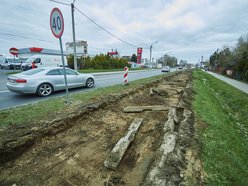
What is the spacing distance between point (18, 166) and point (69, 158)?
735mm

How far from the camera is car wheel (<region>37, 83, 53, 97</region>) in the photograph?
629 cm

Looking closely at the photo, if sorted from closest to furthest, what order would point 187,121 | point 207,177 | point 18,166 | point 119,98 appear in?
point 207,177
point 18,166
point 187,121
point 119,98

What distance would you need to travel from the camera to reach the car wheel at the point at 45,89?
629 cm

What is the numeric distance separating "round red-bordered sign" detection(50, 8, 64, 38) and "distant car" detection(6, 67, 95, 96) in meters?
3.00

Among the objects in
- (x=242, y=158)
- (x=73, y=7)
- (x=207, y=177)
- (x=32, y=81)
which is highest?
(x=73, y=7)

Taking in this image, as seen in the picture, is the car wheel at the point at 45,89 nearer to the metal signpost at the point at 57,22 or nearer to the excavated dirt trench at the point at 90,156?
the metal signpost at the point at 57,22

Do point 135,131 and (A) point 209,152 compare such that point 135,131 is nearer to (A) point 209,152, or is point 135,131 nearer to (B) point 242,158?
(A) point 209,152

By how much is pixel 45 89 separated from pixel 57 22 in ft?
11.8

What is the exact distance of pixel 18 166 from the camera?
2088 mm

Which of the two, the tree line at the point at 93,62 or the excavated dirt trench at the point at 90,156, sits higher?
the tree line at the point at 93,62

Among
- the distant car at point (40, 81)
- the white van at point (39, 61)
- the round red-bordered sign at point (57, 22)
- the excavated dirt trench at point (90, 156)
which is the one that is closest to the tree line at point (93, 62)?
the white van at point (39, 61)

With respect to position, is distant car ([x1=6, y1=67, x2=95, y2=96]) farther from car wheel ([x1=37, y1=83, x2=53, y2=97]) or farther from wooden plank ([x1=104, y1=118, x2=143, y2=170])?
wooden plank ([x1=104, y1=118, x2=143, y2=170])

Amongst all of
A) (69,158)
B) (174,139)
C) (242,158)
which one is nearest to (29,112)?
(69,158)

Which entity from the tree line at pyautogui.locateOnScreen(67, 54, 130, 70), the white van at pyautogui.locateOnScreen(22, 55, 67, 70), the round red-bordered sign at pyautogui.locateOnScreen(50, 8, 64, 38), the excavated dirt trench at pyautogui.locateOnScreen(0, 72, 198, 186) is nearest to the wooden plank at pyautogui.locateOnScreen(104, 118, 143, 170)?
the excavated dirt trench at pyautogui.locateOnScreen(0, 72, 198, 186)
